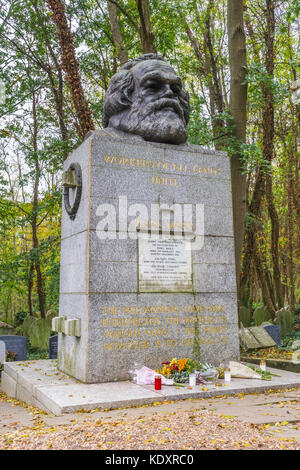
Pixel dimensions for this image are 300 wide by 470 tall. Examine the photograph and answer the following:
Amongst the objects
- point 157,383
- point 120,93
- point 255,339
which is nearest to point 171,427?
point 157,383

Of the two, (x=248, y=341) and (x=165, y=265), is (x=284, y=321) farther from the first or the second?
(x=165, y=265)

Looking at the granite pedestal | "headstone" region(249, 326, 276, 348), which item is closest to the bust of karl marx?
the granite pedestal

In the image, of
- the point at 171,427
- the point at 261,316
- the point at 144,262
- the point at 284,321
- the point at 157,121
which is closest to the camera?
the point at 171,427

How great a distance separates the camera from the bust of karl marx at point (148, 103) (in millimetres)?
7352

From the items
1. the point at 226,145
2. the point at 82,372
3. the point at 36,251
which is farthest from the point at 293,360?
→ the point at 36,251

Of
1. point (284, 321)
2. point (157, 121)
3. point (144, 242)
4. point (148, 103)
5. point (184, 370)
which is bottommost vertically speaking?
point (184, 370)

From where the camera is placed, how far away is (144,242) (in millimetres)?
6891

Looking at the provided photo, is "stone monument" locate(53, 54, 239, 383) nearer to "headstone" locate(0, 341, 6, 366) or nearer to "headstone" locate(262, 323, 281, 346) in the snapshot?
"headstone" locate(262, 323, 281, 346)

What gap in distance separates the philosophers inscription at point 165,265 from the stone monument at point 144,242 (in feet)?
0.05

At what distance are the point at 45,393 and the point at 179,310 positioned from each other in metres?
2.40

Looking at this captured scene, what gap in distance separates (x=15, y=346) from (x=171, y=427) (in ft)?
24.8

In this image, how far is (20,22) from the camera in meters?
15.1

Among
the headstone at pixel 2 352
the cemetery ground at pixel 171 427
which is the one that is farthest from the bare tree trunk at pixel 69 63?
the cemetery ground at pixel 171 427

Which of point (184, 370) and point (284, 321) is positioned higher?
point (284, 321)
